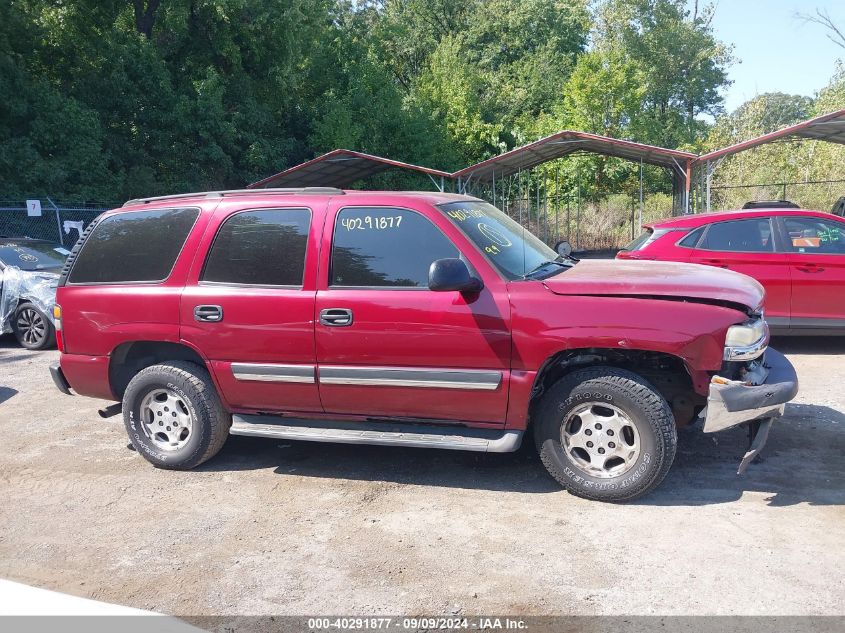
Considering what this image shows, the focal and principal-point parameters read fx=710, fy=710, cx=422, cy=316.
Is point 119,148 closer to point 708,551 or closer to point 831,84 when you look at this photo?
point 708,551

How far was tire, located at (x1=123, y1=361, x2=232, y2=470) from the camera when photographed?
5.16 m

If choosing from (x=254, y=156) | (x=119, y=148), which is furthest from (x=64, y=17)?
(x=254, y=156)

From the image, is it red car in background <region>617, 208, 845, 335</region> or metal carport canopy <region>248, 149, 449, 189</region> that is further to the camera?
metal carport canopy <region>248, 149, 449, 189</region>

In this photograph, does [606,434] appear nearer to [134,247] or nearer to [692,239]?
[134,247]

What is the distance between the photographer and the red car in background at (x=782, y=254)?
8.02 metres

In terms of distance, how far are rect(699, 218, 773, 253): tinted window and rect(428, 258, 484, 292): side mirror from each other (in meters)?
5.11

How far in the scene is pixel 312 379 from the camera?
485 cm

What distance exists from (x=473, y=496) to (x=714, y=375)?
1.71 meters

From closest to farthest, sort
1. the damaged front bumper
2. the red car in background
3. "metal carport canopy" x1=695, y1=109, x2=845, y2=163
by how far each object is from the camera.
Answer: the damaged front bumper < the red car in background < "metal carport canopy" x1=695, y1=109, x2=845, y2=163

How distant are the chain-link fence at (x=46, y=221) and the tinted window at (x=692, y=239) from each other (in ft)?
45.5

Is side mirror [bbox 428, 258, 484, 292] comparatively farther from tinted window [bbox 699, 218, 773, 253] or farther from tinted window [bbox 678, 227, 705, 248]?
tinted window [bbox 699, 218, 773, 253]

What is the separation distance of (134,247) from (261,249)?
3.61 feet

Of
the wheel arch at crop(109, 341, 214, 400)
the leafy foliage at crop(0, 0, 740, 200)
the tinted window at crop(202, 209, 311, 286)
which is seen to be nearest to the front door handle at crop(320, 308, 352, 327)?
the tinted window at crop(202, 209, 311, 286)

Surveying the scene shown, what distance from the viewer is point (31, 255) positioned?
36.3 feet
